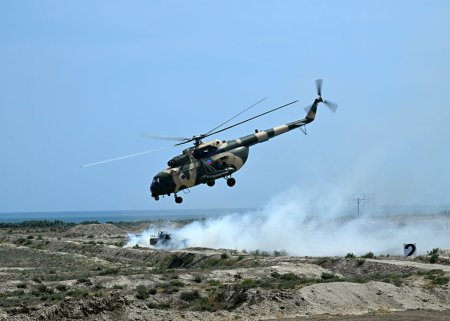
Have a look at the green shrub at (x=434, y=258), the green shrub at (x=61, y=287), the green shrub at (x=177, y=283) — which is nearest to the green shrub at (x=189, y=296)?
the green shrub at (x=177, y=283)

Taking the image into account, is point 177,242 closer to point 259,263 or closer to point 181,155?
point 259,263

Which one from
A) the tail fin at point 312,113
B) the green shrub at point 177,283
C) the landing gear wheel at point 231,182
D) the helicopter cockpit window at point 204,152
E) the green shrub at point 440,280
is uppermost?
the tail fin at point 312,113

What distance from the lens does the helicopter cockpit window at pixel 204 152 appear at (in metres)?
47.5

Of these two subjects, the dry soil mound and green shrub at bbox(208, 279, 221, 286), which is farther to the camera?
the dry soil mound

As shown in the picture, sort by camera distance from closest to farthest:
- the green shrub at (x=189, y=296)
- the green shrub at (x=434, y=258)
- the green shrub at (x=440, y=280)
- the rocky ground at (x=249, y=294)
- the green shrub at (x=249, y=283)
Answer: the rocky ground at (x=249, y=294) < the green shrub at (x=189, y=296) < the green shrub at (x=249, y=283) < the green shrub at (x=440, y=280) < the green shrub at (x=434, y=258)

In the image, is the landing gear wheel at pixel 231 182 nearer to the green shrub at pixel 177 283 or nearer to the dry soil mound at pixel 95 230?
the green shrub at pixel 177 283

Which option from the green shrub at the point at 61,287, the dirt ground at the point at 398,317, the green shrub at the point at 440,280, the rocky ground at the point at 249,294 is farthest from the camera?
the green shrub at the point at 440,280

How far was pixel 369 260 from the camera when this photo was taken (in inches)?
2013

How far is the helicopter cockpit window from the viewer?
47.5 m

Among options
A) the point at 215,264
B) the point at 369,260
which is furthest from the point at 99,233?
the point at 369,260

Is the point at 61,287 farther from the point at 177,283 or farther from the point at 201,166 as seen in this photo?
the point at 201,166

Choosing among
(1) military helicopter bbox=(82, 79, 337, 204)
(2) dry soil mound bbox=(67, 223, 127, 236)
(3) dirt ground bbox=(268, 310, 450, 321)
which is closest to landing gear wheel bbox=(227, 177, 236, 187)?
(1) military helicopter bbox=(82, 79, 337, 204)

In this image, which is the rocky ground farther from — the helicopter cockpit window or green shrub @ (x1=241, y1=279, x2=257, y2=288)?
the helicopter cockpit window

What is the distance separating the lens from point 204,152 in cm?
4769
